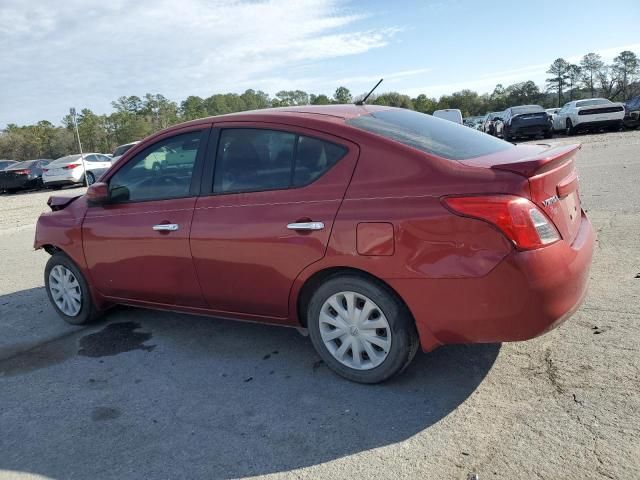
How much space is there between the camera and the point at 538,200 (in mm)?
2814

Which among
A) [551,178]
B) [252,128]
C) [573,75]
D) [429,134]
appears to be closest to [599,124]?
[429,134]

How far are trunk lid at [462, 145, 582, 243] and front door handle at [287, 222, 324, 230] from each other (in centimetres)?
91

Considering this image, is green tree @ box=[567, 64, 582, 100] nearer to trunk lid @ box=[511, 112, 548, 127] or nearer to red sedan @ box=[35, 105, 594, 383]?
trunk lid @ box=[511, 112, 548, 127]

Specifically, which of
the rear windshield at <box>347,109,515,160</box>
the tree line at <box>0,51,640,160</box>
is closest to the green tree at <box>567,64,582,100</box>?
the tree line at <box>0,51,640,160</box>

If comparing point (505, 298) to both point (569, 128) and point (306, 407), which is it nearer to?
point (306, 407)

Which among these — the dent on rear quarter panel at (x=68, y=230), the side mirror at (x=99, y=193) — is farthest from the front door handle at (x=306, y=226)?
the dent on rear quarter panel at (x=68, y=230)

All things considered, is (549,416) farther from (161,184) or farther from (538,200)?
(161,184)

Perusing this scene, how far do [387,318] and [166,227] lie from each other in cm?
178

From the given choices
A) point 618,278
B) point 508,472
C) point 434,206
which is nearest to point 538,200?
point 434,206

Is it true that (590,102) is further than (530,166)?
Yes

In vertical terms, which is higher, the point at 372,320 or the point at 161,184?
the point at 161,184

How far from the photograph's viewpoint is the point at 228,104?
246 feet

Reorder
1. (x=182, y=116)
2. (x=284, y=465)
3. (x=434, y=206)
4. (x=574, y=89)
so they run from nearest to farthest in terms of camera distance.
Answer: (x=284, y=465)
(x=434, y=206)
(x=182, y=116)
(x=574, y=89)

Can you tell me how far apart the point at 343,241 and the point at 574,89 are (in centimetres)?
9853
